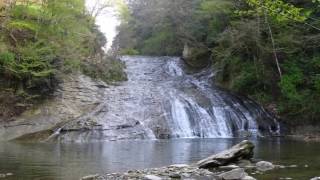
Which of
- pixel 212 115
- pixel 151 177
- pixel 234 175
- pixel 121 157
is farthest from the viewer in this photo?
pixel 212 115

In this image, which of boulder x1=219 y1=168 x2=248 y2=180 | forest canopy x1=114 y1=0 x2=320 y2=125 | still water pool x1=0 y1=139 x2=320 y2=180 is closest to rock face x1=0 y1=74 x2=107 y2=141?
still water pool x1=0 y1=139 x2=320 y2=180

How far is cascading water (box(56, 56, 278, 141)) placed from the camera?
89.9 feet

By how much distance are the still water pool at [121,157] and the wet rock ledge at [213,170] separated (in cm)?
79

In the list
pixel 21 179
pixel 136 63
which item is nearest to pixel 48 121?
pixel 21 179

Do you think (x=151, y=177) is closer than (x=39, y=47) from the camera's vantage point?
Yes

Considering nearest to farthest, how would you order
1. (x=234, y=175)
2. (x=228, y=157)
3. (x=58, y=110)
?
1. (x=234, y=175)
2. (x=228, y=157)
3. (x=58, y=110)

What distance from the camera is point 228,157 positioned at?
50.3 ft

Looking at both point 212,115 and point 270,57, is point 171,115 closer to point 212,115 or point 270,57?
point 212,115

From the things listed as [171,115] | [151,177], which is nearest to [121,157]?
[151,177]

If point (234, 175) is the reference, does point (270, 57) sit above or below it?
above

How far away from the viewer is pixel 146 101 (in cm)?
3178

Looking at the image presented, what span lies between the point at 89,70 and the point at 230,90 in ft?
30.7

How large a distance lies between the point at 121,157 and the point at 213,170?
4751 mm

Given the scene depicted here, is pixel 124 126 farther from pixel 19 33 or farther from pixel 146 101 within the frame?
pixel 19 33
